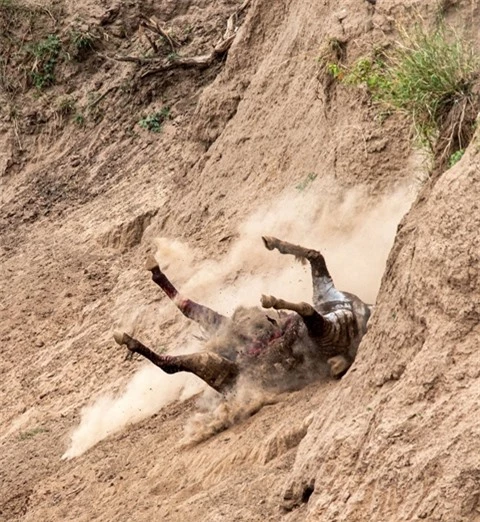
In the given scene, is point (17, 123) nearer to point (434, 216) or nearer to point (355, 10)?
point (355, 10)

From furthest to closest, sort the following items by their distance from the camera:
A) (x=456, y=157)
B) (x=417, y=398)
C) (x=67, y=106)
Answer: (x=67, y=106) < (x=456, y=157) < (x=417, y=398)

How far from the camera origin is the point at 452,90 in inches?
280

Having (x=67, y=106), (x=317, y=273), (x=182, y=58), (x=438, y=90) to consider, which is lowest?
(x=317, y=273)

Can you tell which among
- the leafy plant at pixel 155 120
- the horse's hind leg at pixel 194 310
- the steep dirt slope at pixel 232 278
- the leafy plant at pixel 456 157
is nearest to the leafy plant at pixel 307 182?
the steep dirt slope at pixel 232 278

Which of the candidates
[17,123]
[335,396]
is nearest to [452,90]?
[335,396]

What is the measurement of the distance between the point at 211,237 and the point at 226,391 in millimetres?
3589

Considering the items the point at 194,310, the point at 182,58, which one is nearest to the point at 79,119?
the point at 182,58

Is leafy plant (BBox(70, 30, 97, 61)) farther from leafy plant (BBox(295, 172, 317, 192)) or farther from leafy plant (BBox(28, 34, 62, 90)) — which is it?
leafy plant (BBox(295, 172, 317, 192))

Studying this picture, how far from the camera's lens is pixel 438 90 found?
23.6 feet

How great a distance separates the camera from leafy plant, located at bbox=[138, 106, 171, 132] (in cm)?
1520

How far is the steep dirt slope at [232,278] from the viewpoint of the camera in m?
5.60

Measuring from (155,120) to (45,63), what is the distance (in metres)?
2.28

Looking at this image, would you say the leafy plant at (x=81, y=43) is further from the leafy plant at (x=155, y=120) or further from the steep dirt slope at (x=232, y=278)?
the leafy plant at (x=155, y=120)

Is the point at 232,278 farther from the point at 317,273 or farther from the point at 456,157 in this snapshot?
the point at 456,157
